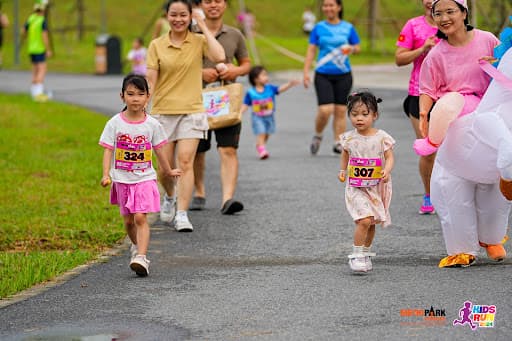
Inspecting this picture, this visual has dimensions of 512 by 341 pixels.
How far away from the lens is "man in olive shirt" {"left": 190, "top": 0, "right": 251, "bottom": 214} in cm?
990

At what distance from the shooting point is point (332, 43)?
13.7 m

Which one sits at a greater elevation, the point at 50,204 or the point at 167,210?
the point at 167,210

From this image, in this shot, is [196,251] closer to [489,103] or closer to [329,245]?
[329,245]

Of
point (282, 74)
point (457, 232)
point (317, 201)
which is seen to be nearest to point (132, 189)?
point (457, 232)

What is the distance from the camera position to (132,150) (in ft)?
25.3

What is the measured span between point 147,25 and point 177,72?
113 feet

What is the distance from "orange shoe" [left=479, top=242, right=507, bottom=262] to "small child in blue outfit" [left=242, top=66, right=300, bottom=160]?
7.04 m

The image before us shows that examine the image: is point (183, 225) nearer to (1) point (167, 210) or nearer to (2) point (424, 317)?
(1) point (167, 210)

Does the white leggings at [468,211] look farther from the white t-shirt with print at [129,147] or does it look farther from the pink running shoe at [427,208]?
the pink running shoe at [427,208]

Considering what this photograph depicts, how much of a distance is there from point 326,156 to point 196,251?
19.7 ft

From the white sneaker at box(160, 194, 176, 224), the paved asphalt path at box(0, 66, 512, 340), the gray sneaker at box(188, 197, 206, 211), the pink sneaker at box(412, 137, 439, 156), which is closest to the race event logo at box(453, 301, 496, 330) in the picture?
the paved asphalt path at box(0, 66, 512, 340)

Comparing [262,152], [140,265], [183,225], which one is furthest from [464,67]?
[262,152]

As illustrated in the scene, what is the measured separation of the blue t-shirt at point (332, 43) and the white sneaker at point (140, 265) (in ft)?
21.7

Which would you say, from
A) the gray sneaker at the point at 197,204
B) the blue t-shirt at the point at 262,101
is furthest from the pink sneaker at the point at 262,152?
the gray sneaker at the point at 197,204
